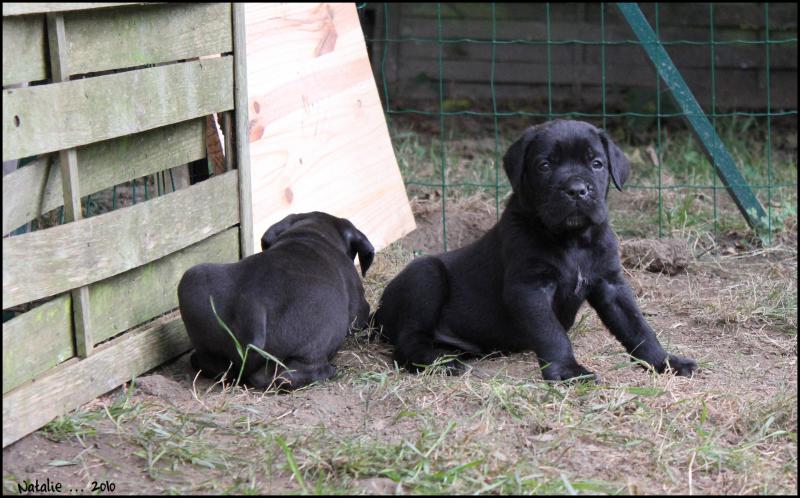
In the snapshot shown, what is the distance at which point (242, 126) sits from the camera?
17.1 ft

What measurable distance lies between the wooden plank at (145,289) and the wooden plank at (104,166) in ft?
1.36

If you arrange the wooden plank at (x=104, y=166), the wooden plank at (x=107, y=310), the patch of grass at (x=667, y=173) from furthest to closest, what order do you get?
1. the patch of grass at (x=667, y=173)
2. the wooden plank at (x=104, y=166)
3. the wooden plank at (x=107, y=310)

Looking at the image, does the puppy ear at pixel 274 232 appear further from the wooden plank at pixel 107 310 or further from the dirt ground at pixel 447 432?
the dirt ground at pixel 447 432

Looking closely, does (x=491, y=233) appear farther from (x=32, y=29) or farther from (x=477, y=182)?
(x=477, y=182)

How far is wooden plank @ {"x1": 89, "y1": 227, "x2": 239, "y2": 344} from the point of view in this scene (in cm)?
432

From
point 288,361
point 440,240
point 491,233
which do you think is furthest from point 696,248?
point 288,361

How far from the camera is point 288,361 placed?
4.45 meters

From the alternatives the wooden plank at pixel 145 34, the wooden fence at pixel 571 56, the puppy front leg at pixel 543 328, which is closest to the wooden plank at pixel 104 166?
the wooden plank at pixel 145 34

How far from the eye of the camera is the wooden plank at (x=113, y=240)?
369 centimetres

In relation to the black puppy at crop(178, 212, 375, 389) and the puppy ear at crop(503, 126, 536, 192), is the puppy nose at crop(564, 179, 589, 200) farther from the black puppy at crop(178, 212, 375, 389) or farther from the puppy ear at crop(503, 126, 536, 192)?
the black puppy at crop(178, 212, 375, 389)

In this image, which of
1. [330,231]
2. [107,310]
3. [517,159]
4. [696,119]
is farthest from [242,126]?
[696,119]

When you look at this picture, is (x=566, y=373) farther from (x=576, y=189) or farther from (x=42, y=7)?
(x=42, y=7)

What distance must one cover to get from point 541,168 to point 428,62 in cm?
658

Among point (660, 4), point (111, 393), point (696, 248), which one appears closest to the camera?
point (111, 393)
